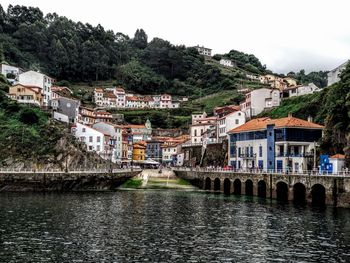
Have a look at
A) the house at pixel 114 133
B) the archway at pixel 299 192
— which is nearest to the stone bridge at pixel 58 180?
the house at pixel 114 133

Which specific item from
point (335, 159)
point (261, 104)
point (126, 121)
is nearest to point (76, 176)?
point (335, 159)

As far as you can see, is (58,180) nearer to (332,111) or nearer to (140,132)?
(332,111)

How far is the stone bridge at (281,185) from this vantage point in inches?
2376

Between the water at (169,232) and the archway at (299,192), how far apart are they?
7795 mm

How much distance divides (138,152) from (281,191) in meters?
77.2

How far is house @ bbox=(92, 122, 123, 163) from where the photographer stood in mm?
123006

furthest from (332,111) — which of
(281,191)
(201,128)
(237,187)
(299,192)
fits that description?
(201,128)

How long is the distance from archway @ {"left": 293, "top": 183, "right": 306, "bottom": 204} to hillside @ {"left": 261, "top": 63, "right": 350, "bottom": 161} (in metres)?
7.73

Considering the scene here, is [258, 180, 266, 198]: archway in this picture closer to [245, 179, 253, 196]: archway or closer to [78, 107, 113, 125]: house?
[245, 179, 253, 196]: archway

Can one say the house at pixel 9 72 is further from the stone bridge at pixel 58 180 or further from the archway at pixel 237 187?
the archway at pixel 237 187

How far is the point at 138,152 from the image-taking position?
477 feet

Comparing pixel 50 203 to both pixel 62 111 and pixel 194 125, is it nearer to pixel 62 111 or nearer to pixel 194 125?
pixel 62 111

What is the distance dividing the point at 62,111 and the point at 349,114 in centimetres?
7612

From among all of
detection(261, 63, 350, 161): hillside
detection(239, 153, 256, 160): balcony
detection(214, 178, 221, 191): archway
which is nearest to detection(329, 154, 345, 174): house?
detection(261, 63, 350, 161): hillside
